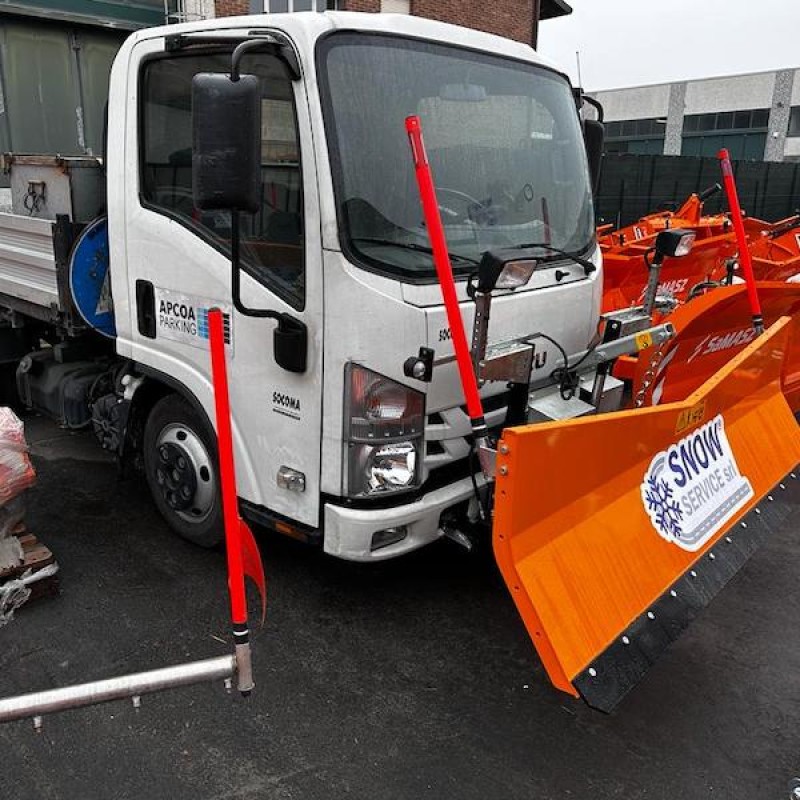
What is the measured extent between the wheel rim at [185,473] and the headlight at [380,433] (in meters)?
1.06

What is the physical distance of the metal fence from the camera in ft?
59.1

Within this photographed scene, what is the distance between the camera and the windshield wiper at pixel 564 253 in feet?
11.0

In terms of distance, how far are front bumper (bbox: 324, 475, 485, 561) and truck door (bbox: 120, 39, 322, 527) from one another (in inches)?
5.5

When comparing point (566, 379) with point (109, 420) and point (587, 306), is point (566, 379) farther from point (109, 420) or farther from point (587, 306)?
point (109, 420)

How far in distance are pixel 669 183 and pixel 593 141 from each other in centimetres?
1694

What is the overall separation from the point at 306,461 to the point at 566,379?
118cm

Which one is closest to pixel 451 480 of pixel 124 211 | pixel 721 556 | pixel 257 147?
pixel 721 556

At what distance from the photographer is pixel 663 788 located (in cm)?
259

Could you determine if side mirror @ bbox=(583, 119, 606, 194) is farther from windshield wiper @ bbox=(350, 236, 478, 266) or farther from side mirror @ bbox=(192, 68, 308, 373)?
side mirror @ bbox=(192, 68, 308, 373)

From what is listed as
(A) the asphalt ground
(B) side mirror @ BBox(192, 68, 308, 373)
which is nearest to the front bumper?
(A) the asphalt ground

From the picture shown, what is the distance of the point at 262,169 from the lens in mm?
3033

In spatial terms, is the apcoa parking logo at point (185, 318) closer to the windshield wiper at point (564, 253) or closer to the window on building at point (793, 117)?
the windshield wiper at point (564, 253)

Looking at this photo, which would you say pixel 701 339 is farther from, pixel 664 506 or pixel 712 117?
pixel 712 117

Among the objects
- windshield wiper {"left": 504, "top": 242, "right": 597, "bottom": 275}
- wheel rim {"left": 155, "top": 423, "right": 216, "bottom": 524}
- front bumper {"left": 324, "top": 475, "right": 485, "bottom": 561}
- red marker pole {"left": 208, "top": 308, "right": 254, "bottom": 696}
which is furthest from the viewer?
wheel rim {"left": 155, "top": 423, "right": 216, "bottom": 524}
